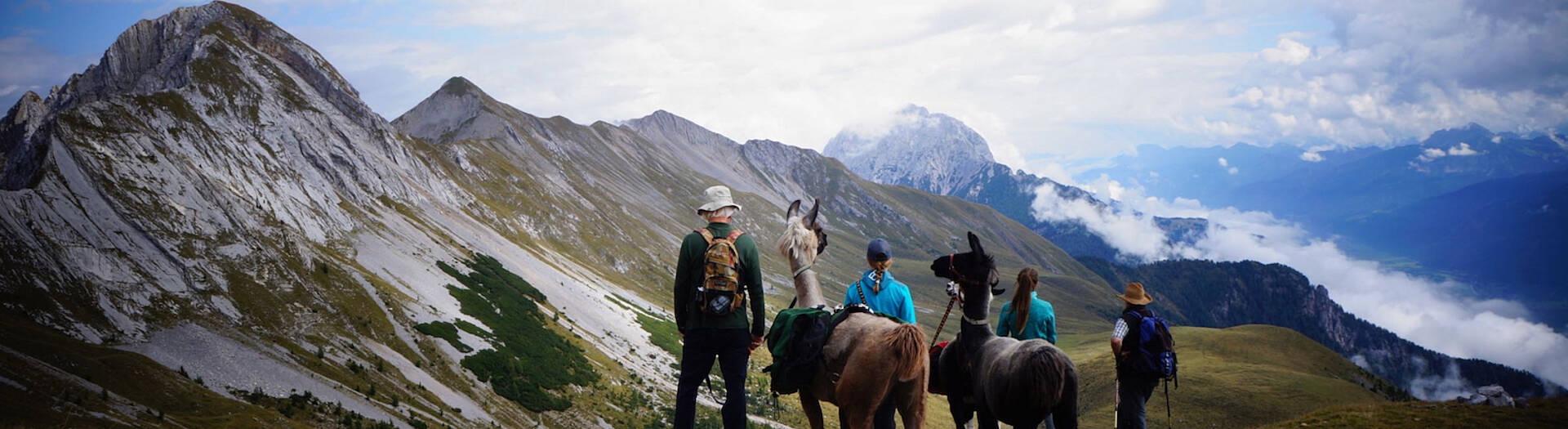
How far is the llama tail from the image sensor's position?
9414 millimetres

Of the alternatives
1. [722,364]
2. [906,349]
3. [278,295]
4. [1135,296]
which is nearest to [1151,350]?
[1135,296]

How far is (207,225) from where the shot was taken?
123 feet

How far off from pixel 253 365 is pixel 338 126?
68.9 metres

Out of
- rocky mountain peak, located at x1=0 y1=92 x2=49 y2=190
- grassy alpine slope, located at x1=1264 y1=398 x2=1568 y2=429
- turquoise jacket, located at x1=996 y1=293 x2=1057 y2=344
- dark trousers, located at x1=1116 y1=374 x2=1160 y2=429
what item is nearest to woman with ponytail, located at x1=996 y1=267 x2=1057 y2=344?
turquoise jacket, located at x1=996 y1=293 x2=1057 y2=344

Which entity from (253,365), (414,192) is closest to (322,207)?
(414,192)

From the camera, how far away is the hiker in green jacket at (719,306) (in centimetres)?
987

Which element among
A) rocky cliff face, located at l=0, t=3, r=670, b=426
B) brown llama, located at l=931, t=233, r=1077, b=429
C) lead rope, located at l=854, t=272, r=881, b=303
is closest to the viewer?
brown llama, located at l=931, t=233, r=1077, b=429

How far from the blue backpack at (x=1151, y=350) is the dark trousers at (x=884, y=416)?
517 centimetres

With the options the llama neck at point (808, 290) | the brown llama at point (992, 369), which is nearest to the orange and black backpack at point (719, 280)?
the llama neck at point (808, 290)

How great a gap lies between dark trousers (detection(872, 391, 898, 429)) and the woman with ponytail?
289 cm

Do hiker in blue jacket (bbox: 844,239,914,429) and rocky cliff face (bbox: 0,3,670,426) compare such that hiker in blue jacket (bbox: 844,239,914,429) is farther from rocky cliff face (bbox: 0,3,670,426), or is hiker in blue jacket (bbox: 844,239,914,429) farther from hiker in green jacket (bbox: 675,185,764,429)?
rocky cliff face (bbox: 0,3,670,426)

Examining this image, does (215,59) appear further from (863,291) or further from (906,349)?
(906,349)

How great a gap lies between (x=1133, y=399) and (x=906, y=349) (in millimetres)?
5898

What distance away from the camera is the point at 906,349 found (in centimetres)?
940
